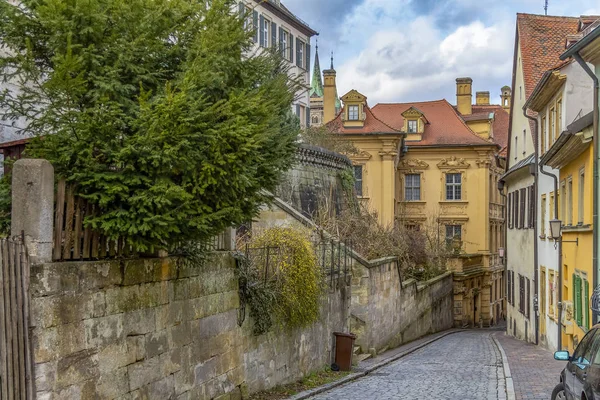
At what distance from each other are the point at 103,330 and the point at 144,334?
3.07 ft

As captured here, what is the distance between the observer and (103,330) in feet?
28.9

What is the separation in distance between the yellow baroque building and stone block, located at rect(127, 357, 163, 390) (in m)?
40.0

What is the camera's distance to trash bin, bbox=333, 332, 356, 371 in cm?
1858

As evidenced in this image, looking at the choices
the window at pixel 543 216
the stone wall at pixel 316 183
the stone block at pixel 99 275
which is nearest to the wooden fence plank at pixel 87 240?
the stone block at pixel 99 275

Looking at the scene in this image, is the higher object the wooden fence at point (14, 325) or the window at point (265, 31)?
the window at point (265, 31)

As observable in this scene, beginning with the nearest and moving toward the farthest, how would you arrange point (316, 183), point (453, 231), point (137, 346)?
point (137, 346) → point (316, 183) → point (453, 231)

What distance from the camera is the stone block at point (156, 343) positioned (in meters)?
9.78

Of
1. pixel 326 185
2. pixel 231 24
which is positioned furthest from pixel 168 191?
pixel 326 185

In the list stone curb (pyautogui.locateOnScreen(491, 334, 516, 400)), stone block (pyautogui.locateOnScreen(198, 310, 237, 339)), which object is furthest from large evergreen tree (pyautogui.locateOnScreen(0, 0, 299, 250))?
stone curb (pyautogui.locateOnScreen(491, 334, 516, 400))

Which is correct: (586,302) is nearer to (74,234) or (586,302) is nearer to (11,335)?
(74,234)

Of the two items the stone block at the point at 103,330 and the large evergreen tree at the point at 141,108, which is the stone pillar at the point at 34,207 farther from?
the stone block at the point at 103,330

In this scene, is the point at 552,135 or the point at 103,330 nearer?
the point at 103,330

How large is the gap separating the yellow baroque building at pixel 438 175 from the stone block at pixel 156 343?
3975 cm

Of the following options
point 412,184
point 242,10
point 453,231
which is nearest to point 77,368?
point 242,10
